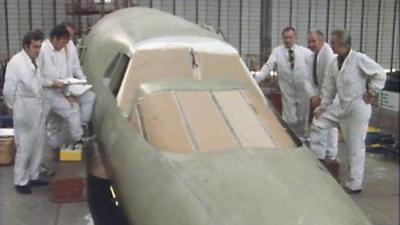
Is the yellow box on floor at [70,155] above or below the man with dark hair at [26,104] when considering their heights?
below

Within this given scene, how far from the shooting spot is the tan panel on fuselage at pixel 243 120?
4.06m

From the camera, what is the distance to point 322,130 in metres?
7.25

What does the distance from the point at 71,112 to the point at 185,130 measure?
284cm

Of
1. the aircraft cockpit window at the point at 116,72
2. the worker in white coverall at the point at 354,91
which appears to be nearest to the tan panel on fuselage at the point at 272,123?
the aircraft cockpit window at the point at 116,72

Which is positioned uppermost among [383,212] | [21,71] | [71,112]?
[21,71]

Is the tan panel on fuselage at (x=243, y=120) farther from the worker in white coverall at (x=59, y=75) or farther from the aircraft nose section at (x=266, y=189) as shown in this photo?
the worker in white coverall at (x=59, y=75)

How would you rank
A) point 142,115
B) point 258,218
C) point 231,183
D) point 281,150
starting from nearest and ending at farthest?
point 258,218 → point 231,183 → point 281,150 → point 142,115

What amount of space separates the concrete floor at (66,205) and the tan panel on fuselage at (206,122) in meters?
2.09

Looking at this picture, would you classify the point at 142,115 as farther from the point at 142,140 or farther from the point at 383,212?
the point at 383,212

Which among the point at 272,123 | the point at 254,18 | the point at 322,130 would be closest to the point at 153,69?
the point at 272,123

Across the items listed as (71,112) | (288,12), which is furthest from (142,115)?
(288,12)

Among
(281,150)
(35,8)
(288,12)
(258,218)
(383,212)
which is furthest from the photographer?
(288,12)

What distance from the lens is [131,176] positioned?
159 inches

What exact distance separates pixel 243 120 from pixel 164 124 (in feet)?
1.85
